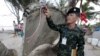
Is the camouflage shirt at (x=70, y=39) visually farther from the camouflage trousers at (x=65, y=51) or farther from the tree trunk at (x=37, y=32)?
the tree trunk at (x=37, y=32)

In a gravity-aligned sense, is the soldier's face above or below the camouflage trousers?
above

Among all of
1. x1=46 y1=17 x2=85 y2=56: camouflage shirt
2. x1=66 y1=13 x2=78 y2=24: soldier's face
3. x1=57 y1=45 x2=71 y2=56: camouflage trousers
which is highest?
x1=66 y1=13 x2=78 y2=24: soldier's face

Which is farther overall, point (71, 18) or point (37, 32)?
point (37, 32)

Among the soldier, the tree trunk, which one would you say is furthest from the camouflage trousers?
the tree trunk

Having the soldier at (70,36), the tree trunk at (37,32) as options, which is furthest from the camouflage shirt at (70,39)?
the tree trunk at (37,32)

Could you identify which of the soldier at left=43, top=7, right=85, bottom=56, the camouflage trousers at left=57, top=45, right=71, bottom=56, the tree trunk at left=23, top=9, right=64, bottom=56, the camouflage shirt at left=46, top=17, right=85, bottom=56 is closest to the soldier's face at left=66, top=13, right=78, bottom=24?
the soldier at left=43, top=7, right=85, bottom=56

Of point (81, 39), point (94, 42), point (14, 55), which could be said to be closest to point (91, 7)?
point (94, 42)

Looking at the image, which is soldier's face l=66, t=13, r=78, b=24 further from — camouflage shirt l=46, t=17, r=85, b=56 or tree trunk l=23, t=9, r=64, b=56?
tree trunk l=23, t=9, r=64, b=56

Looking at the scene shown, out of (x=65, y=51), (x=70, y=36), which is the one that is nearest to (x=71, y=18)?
(x=70, y=36)

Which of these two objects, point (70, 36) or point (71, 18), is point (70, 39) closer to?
point (70, 36)

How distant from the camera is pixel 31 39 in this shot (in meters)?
4.53

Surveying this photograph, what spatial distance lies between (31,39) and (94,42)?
1015 centimetres

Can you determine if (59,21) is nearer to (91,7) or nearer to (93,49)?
(93,49)

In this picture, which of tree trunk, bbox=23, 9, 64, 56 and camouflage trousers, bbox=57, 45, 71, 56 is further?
tree trunk, bbox=23, 9, 64, 56
